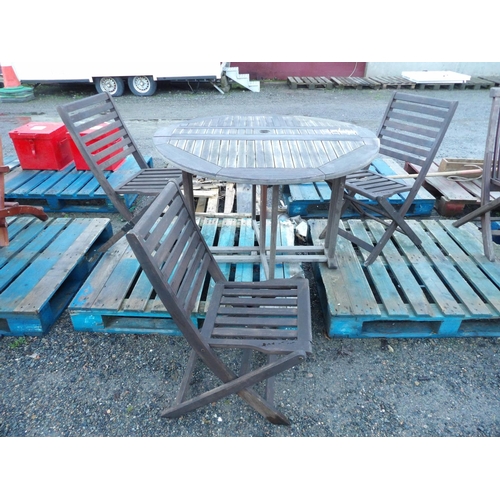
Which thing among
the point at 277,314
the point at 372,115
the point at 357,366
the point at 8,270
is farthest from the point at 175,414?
the point at 372,115

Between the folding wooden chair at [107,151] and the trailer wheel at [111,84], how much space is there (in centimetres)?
677

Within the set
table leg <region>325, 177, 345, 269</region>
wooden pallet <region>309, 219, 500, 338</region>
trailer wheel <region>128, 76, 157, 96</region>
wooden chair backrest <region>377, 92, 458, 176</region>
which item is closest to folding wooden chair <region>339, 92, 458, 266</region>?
wooden chair backrest <region>377, 92, 458, 176</region>

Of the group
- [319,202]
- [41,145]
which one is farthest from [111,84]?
[319,202]

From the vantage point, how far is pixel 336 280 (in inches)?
98.1

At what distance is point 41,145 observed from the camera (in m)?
3.87

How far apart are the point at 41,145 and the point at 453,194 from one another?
14.4 feet

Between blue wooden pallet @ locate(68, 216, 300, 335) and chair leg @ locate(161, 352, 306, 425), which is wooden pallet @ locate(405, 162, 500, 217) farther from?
chair leg @ locate(161, 352, 306, 425)

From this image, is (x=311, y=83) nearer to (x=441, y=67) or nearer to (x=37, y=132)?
(x=441, y=67)

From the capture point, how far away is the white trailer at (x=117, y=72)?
8570mm

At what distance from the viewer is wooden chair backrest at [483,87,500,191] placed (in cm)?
269

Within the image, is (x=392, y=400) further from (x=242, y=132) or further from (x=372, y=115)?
(x=372, y=115)

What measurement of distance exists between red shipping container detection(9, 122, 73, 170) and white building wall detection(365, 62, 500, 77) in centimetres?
979

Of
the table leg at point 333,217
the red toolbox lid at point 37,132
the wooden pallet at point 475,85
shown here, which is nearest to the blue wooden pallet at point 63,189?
the red toolbox lid at point 37,132

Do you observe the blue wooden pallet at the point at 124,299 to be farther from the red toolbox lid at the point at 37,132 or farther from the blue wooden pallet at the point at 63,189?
the red toolbox lid at the point at 37,132
